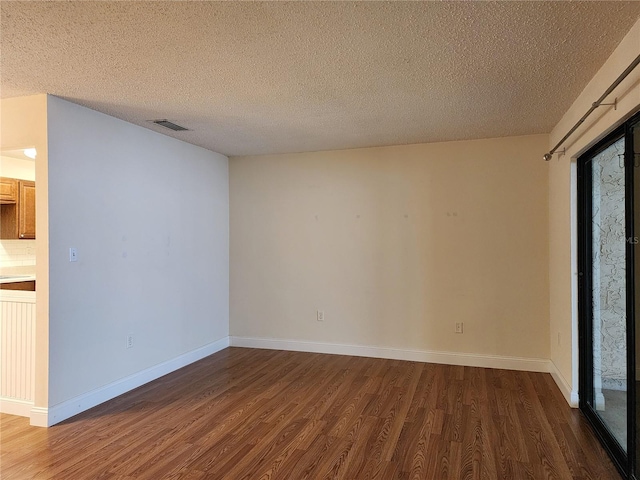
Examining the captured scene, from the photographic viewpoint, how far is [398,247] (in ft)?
15.1

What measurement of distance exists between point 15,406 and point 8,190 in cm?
245

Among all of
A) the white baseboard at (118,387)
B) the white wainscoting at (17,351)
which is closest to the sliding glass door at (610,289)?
→ the white baseboard at (118,387)

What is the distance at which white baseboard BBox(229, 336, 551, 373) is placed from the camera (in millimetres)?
4188

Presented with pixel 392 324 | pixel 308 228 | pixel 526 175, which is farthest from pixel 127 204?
pixel 526 175

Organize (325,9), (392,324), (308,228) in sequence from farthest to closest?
1. (308,228)
2. (392,324)
3. (325,9)

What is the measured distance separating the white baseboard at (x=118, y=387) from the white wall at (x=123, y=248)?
1.5 inches

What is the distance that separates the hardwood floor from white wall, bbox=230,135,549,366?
65 centimetres

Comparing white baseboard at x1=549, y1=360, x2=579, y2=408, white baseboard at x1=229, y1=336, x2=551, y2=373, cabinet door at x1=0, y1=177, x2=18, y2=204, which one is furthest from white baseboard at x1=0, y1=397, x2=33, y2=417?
white baseboard at x1=549, y1=360, x2=579, y2=408

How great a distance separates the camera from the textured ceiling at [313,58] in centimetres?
187

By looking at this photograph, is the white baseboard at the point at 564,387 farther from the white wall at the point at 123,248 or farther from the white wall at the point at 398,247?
the white wall at the point at 123,248

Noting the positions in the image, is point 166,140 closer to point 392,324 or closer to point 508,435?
point 392,324

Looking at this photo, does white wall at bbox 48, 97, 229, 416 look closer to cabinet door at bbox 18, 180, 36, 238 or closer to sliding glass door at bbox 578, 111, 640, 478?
cabinet door at bbox 18, 180, 36, 238

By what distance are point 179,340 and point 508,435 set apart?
3.18 metres

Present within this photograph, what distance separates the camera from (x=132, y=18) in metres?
1.92
